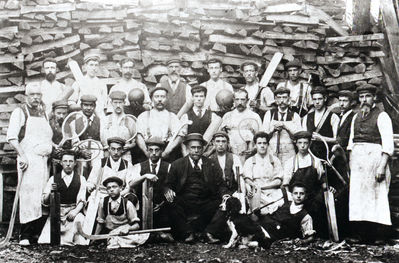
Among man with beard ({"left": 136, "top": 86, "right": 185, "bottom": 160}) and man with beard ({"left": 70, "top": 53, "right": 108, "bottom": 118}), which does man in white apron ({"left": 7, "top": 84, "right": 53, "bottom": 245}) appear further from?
man with beard ({"left": 136, "top": 86, "right": 185, "bottom": 160})

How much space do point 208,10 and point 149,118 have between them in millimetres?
1599

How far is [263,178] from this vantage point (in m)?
6.00

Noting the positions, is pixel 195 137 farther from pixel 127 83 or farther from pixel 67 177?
pixel 67 177

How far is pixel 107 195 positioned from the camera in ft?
19.4

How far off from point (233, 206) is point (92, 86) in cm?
230

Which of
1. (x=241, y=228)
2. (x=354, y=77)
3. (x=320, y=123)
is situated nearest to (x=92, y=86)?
(x=241, y=228)

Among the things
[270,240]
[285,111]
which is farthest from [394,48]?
[270,240]

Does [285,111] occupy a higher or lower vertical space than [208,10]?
lower

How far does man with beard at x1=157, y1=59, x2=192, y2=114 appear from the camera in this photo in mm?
6243

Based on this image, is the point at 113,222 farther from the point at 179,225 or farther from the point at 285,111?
the point at 285,111

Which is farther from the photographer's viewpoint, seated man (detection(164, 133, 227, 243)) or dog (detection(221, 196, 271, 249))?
seated man (detection(164, 133, 227, 243))

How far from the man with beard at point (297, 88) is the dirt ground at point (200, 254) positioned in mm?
1691

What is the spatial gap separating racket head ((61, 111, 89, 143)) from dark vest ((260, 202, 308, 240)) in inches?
96.4

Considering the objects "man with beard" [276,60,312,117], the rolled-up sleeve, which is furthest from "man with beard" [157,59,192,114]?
the rolled-up sleeve
